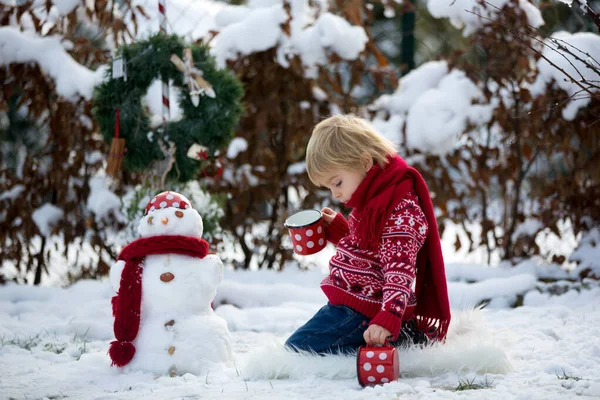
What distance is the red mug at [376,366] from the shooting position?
215cm

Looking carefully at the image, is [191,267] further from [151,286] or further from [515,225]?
[515,225]

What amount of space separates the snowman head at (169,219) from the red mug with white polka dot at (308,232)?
0.39 meters

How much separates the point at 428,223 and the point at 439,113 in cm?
218

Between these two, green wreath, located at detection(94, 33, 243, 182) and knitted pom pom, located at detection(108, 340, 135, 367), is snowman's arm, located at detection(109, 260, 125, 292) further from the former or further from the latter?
green wreath, located at detection(94, 33, 243, 182)

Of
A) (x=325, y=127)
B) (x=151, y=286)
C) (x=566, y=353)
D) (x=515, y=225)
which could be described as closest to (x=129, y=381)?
(x=151, y=286)

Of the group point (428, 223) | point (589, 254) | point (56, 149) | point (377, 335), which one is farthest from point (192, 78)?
point (589, 254)

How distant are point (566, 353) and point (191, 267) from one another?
1.46 m

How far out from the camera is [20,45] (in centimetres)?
433

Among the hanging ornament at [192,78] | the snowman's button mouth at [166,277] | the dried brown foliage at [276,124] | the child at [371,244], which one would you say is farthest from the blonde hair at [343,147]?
the dried brown foliage at [276,124]

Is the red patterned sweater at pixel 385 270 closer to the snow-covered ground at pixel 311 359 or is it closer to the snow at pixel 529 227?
the snow-covered ground at pixel 311 359

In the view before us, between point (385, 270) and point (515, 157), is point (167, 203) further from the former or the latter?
point (515, 157)

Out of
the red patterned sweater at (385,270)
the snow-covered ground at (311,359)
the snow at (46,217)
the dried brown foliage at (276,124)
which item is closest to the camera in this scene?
the snow-covered ground at (311,359)

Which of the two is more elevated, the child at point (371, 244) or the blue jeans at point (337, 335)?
the child at point (371, 244)

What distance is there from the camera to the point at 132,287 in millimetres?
2508
